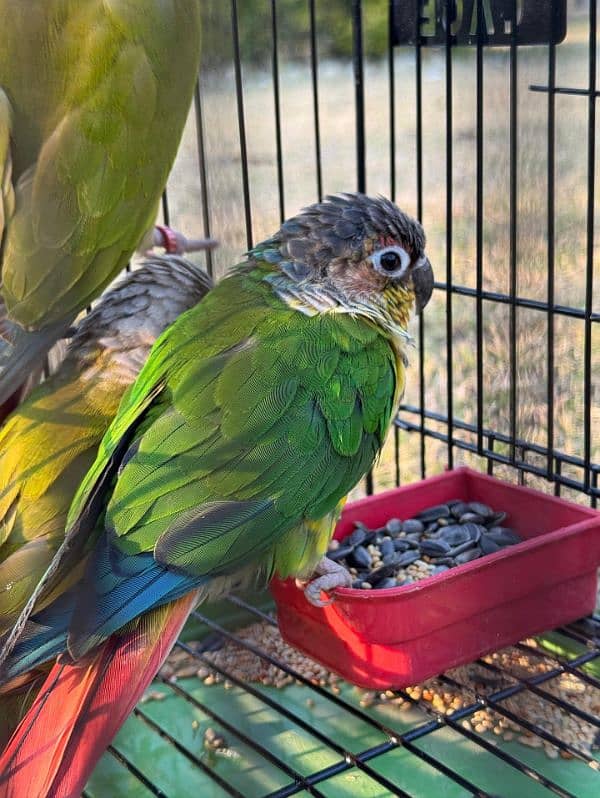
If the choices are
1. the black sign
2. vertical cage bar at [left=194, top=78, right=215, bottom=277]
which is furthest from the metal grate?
the black sign

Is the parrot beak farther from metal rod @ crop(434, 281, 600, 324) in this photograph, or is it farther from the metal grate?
the metal grate

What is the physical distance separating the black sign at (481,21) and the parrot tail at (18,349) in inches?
23.3

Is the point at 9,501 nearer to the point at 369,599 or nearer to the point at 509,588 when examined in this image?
the point at 369,599

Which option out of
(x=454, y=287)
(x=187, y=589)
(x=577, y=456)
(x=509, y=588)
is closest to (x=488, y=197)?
(x=454, y=287)

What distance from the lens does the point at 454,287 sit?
139 cm

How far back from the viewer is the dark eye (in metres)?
1.21

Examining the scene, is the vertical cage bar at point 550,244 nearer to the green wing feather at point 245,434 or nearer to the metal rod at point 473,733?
the green wing feather at point 245,434

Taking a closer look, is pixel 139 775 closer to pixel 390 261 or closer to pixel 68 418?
pixel 68 418

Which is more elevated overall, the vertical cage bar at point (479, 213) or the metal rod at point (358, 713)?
the vertical cage bar at point (479, 213)

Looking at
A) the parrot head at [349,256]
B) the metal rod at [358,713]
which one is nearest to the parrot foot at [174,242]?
the parrot head at [349,256]

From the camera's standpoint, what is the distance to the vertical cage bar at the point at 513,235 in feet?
3.85

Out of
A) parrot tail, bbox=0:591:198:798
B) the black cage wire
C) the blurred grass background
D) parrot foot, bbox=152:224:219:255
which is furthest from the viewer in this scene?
parrot foot, bbox=152:224:219:255

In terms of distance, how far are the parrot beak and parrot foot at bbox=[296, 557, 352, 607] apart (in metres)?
0.36

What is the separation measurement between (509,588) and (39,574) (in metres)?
0.53
